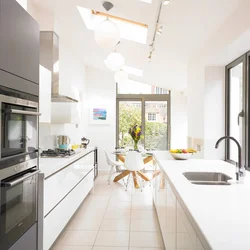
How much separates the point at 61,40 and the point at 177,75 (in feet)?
8.43

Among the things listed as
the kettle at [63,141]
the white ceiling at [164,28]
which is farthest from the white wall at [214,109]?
the kettle at [63,141]

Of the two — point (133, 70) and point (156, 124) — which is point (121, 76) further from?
point (156, 124)

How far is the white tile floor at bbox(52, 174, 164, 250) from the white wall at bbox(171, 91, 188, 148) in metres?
2.89

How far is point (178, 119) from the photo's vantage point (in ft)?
23.3

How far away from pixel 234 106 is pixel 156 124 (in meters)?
4.00

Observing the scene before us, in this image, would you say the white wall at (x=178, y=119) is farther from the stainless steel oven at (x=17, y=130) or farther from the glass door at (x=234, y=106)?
the stainless steel oven at (x=17, y=130)

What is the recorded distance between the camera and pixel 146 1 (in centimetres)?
247

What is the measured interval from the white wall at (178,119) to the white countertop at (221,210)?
5.13 metres

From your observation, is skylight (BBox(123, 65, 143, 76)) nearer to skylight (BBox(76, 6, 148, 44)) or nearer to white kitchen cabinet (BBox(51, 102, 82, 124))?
skylight (BBox(76, 6, 148, 44))

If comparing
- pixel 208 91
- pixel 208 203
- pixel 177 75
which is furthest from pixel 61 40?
pixel 208 203

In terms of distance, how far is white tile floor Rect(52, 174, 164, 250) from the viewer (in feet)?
8.70

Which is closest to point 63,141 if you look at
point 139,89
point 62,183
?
point 62,183

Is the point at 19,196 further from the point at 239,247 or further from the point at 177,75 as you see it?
Result: the point at 177,75

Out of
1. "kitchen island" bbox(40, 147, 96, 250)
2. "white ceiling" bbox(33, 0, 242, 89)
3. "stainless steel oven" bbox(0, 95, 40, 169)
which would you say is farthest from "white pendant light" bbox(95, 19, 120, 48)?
"kitchen island" bbox(40, 147, 96, 250)
